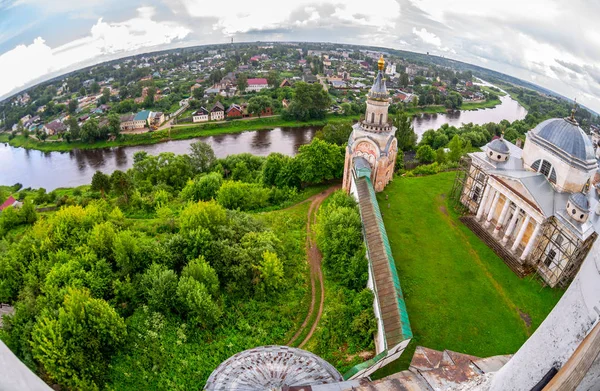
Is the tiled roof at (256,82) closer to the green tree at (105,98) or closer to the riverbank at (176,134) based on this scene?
the riverbank at (176,134)

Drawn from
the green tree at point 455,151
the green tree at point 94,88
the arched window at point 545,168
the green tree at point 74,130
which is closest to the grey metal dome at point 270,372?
the arched window at point 545,168

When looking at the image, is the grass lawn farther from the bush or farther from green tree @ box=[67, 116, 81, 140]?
green tree @ box=[67, 116, 81, 140]

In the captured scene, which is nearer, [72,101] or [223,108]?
[223,108]

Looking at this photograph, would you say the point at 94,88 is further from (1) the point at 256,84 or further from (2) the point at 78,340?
(2) the point at 78,340

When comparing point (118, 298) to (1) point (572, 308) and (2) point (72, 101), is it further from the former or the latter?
(2) point (72, 101)

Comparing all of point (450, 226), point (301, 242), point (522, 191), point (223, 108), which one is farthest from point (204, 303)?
point (223, 108)

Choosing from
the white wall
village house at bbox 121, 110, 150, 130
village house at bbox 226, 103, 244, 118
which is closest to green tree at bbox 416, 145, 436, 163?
village house at bbox 226, 103, 244, 118
